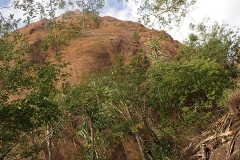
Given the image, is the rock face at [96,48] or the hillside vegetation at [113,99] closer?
the hillside vegetation at [113,99]

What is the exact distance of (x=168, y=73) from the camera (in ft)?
51.5

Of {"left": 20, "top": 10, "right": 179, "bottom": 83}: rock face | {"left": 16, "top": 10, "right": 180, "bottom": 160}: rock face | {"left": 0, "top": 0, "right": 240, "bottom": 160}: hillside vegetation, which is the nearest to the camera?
{"left": 0, "top": 0, "right": 240, "bottom": 160}: hillside vegetation

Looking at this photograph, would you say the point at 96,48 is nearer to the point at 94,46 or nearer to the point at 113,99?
the point at 94,46

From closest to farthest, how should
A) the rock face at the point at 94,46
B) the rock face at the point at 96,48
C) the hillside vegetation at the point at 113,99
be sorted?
the hillside vegetation at the point at 113,99, the rock face at the point at 96,48, the rock face at the point at 94,46

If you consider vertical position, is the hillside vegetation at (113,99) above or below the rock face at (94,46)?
below

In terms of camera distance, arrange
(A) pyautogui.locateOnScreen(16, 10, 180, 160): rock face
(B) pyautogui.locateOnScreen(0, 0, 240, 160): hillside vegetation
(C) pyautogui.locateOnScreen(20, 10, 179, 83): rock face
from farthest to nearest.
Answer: (C) pyautogui.locateOnScreen(20, 10, 179, 83): rock face
(A) pyautogui.locateOnScreen(16, 10, 180, 160): rock face
(B) pyautogui.locateOnScreen(0, 0, 240, 160): hillside vegetation

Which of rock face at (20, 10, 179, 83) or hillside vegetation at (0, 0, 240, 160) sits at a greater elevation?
rock face at (20, 10, 179, 83)

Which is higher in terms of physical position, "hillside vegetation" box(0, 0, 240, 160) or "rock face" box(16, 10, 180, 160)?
"rock face" box(16, 10, 180, 160)

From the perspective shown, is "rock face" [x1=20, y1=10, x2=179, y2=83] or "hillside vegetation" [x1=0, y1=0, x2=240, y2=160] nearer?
"hillside vegetation" [x1=0, y1=0, x2=240, y2=160]

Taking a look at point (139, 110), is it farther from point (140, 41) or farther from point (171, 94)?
point (140, 41)

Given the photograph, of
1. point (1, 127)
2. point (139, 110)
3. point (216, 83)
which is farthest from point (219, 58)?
point (1, 127)

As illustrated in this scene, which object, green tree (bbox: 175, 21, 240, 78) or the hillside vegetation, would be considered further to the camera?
green tree (bbox: 175, 21, 240, 78)

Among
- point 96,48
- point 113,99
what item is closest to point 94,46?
point 96,48

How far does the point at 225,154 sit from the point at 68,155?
12492mm
